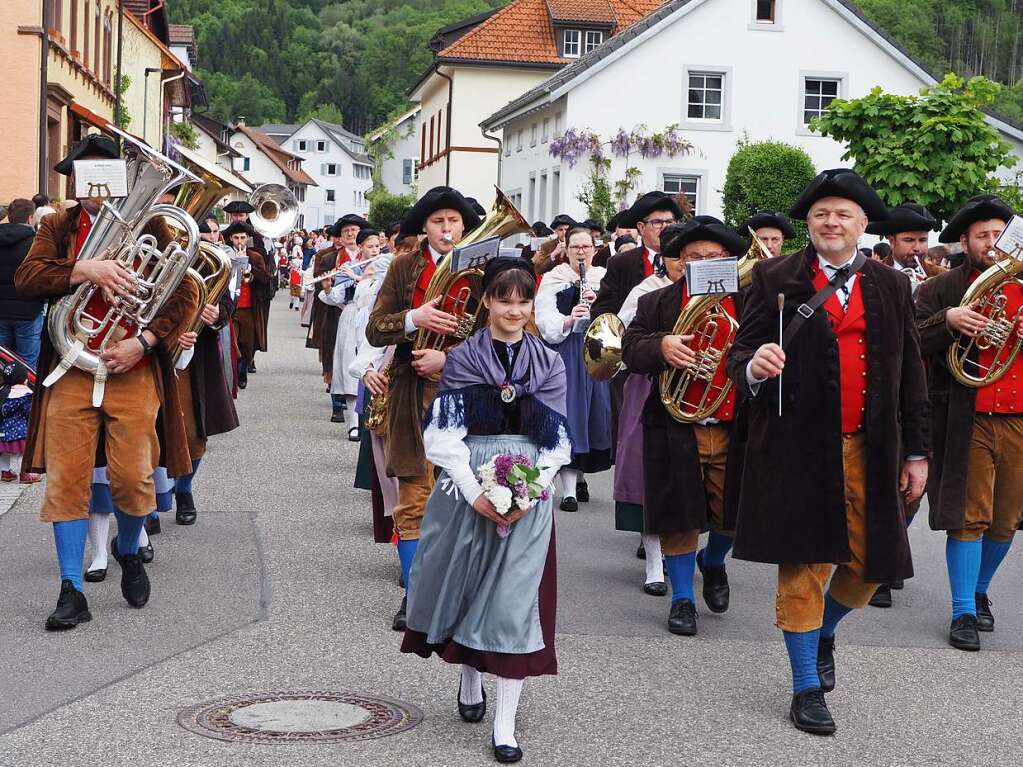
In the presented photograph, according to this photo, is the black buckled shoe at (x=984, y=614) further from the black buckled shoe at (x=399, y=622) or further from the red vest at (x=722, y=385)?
the black buckled shoe at (x=399, y=622)

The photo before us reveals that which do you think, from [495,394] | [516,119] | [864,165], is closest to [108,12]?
[516,119]

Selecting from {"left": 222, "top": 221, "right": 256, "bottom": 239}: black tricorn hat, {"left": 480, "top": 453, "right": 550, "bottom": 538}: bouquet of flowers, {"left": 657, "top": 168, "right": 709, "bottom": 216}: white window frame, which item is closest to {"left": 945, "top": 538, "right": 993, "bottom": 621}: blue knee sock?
{"left": 480, "top": 453, "right": 550, "bottom": 538}: bouquet of flowers

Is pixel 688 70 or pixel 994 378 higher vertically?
pixel 688 70

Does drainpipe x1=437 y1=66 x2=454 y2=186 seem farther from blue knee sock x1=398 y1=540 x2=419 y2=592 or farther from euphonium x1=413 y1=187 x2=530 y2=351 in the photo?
euphonium x1=413 y1=187 x2=530 y2=351

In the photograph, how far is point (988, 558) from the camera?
26.0 feet

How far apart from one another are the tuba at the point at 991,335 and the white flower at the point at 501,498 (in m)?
3.03

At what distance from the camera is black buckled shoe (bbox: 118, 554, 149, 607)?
7.50 metres

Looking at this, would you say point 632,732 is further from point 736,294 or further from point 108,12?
point 108,12

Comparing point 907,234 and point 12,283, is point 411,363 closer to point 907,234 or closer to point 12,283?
point 907,234

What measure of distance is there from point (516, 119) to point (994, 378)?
38316 mm

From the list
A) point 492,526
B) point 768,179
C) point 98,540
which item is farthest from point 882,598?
point 768,179

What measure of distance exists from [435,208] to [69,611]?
245cm

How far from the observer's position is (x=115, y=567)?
8484mm

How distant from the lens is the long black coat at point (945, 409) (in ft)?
24.9
